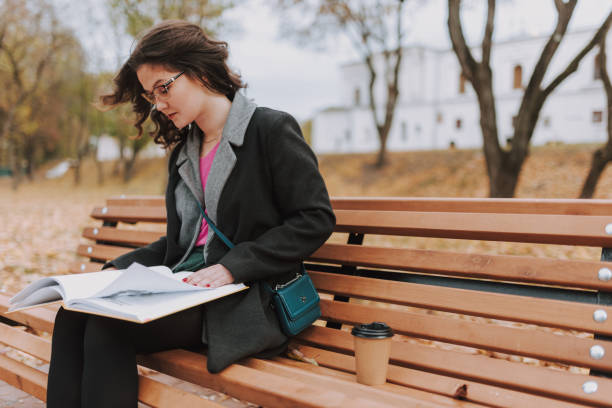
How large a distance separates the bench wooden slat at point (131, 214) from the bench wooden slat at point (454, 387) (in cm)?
158

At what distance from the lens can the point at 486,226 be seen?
2303 millimetres

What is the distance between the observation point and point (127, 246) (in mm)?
3857

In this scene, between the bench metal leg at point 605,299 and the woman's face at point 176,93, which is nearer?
the bench metal leg at point 605,299

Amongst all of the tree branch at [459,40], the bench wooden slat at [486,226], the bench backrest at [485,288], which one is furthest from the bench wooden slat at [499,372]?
the tree branch at [459,40]

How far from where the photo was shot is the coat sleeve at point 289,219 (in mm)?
2268

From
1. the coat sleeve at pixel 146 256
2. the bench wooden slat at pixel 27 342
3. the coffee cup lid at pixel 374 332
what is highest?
the coat sleeve at pixel 146 256

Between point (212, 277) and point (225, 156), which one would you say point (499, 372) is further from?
point (225, 156)

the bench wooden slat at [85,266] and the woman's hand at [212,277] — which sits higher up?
the woman's hand at [212,277]

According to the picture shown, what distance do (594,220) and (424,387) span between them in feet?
2.79

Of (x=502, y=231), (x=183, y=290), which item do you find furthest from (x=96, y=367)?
(x=502, y=231)

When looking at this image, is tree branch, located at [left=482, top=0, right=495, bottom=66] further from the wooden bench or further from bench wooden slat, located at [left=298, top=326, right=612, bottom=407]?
bench wooden slat, located at [left=298, top=326, right=612, bottom=407]

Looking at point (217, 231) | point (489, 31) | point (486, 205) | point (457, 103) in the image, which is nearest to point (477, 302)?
point (486, 205)

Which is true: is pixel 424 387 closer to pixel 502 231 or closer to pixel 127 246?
pixel 502 231

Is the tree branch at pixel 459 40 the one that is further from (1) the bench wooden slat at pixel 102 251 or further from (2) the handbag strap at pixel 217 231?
(2) the handbag strap at pixel 217 231
